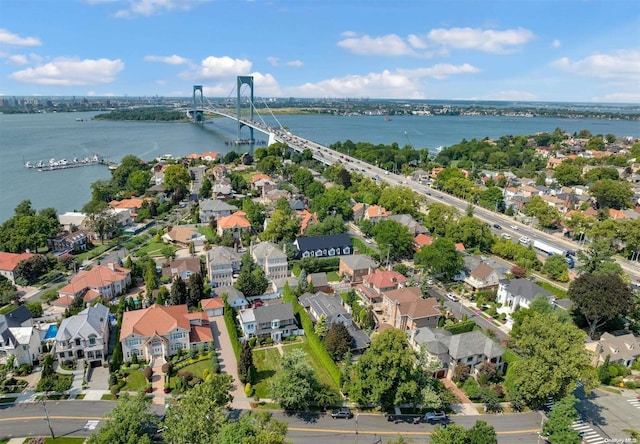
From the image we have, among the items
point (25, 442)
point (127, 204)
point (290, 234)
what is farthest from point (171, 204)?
point (25, 442)

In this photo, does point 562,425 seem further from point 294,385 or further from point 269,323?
point 269,323

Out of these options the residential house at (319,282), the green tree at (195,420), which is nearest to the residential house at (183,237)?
the residential house at (319,282)

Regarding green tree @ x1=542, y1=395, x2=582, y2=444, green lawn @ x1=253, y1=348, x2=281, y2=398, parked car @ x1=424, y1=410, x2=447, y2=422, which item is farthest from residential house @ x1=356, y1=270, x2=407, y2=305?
green tree @ x1=542, y1=395, x2=582, y2=444

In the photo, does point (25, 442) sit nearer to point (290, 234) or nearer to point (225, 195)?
point (290, 234)

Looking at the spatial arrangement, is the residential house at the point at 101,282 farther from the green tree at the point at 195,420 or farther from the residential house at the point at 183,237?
the green tree at the point at 195,420

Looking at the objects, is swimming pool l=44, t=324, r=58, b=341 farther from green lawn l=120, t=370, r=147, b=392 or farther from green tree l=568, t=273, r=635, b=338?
green tree l=568, t=273, r=635, b=338
